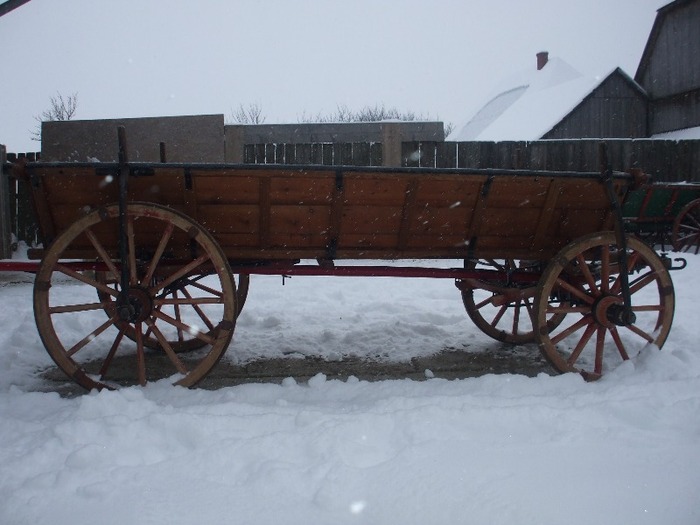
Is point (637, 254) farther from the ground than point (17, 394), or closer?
farther from the ground

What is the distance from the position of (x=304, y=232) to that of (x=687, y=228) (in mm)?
8098

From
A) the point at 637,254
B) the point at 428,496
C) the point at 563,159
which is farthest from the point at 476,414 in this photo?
the point at 563,159

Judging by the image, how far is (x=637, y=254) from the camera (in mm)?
3379

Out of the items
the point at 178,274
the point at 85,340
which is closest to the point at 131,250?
the point at 178,274

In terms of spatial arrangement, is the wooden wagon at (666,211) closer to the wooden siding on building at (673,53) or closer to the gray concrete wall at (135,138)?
the gray concrete wall at (135,138)

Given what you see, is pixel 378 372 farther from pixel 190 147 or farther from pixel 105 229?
pixel 190 147

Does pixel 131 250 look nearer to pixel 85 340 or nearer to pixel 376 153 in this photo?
pixel 85 340

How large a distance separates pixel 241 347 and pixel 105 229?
1.35m

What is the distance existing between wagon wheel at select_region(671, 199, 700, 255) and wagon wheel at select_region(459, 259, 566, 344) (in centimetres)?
448

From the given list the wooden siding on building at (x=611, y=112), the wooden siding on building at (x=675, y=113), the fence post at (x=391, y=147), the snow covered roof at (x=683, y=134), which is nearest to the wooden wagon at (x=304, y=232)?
the fence post at (x=391, y=147)

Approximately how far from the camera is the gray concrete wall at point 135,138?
8.07 m

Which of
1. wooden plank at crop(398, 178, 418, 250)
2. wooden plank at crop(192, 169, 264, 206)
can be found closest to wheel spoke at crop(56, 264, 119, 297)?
wooden plank at crop(192, 169, 264, 206)

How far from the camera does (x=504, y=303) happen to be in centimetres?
386

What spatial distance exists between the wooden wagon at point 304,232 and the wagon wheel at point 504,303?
1.4 inches
